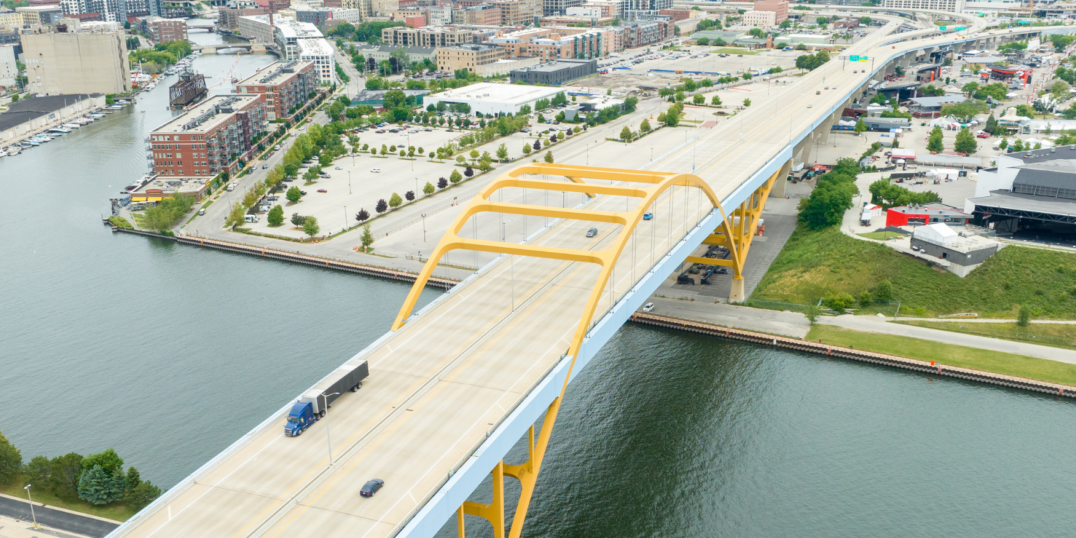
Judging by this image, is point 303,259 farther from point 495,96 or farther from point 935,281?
point 495,96

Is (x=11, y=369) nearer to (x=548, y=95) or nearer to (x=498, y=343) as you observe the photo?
(x=498, y=343)

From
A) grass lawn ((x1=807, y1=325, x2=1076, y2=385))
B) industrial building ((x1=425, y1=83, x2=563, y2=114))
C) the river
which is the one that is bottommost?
the river

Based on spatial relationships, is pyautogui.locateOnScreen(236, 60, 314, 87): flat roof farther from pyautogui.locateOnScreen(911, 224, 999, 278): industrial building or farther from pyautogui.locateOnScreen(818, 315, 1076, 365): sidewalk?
pyautogui.locateOnScreen(818, 315, 1076, 365): sidewalk

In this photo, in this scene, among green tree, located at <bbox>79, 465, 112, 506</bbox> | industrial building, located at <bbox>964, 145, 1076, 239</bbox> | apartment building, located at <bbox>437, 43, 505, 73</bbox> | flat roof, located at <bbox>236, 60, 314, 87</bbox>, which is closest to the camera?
green tree, located at <bbox>79, 465, 112, 506</bbox>

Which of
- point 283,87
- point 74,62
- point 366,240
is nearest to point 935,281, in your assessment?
point 366,240

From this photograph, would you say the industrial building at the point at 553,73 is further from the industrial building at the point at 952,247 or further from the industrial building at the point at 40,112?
the industrial building at the point at 952,247

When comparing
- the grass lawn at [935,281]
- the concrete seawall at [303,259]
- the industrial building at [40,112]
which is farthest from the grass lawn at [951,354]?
the industrial building at [40,112]

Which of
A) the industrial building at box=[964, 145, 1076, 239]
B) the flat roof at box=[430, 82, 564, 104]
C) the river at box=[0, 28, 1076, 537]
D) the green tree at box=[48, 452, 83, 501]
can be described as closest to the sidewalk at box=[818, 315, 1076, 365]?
the river at box=[0, 28, 1076, 537]
